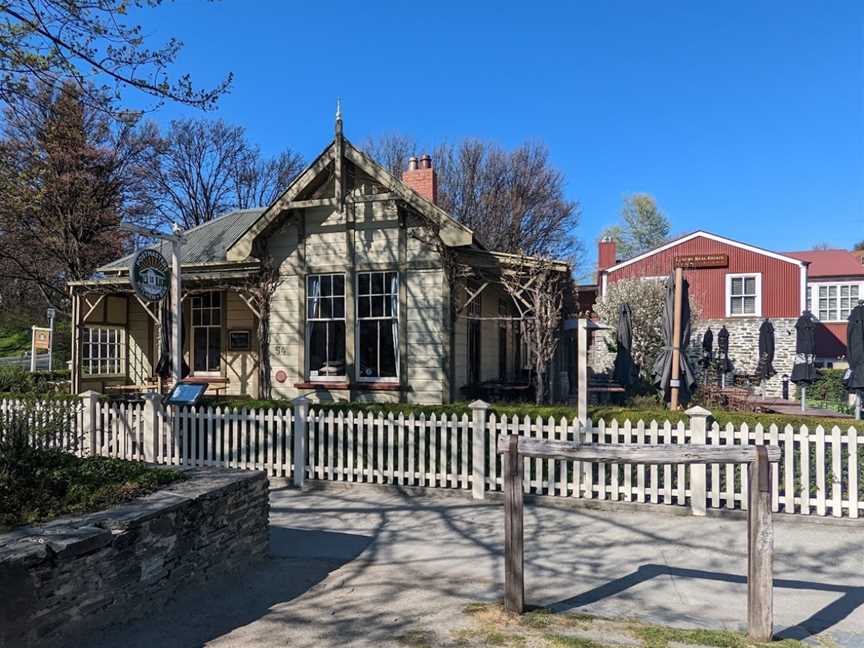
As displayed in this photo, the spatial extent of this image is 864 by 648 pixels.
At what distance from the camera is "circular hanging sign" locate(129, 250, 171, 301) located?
10.1 m

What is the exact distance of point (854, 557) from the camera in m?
5.80

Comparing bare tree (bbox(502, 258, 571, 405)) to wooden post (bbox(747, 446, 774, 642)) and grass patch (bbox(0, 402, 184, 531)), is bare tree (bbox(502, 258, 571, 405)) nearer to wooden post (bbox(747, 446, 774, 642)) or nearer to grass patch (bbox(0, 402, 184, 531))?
wooden post (bbox(747, 446, 774, 642))

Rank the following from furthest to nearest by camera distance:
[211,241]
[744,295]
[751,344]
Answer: [744,295]
[751,344]
[211,241]

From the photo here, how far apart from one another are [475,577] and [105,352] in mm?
15740

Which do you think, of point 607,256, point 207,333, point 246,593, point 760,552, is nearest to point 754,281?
point 607,256

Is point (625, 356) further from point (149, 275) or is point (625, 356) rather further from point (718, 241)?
point (718, 241)

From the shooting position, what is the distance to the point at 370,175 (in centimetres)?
1148

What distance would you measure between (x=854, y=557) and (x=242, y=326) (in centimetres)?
1248

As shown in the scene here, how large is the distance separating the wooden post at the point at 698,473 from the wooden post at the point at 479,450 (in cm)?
259

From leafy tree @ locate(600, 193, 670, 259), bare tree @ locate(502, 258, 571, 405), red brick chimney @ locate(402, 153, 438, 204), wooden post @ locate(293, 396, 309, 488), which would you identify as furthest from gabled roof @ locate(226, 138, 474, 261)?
leafy tree @ locate(600, 193, 670, 259)

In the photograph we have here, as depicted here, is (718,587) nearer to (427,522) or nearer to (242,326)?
(427,522)

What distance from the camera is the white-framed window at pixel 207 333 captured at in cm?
1449

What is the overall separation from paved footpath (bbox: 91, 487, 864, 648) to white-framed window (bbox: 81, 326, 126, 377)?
10510 millimetres

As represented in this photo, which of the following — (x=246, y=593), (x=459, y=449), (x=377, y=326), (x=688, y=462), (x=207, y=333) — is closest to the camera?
(x=688, y=462)
